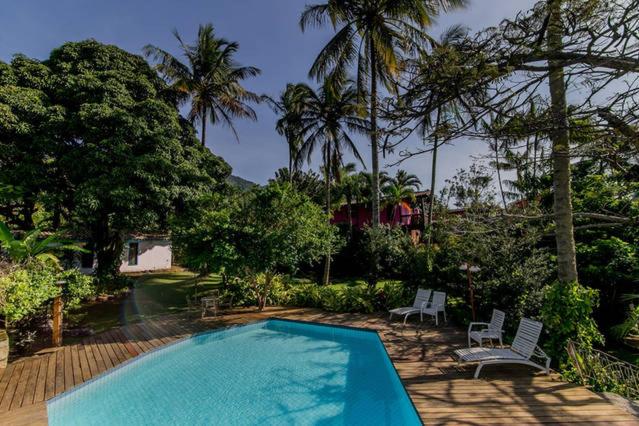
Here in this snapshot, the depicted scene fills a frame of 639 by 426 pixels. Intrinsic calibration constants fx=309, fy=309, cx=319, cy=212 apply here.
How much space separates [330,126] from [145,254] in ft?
63.9

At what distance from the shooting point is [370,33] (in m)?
13.0

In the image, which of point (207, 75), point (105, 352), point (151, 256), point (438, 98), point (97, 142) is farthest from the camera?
point (151, 256)

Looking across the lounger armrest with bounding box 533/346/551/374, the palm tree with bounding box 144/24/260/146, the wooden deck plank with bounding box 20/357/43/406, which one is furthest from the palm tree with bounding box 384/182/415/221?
the wooden deck plank with bounding box 20/357/43/406

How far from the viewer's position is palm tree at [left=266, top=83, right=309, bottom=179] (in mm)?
18531

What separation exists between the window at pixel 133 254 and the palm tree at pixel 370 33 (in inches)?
818

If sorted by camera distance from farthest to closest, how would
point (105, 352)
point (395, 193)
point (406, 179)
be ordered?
point (406, 179)
point (395, 193)
point (105, 352)

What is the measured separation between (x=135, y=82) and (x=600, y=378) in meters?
18.9

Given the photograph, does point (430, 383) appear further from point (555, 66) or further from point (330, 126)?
point (330, 126)

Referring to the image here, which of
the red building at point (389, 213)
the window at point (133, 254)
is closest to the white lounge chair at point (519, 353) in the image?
the red building at point (389, 213)

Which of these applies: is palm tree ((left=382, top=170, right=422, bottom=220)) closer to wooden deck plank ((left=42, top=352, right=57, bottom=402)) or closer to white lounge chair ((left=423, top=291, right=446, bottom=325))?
white lounge chair ((left=423, top=291, right=446, bottom=325))

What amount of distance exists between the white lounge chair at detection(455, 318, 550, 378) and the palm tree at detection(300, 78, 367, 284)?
11796 millimetres

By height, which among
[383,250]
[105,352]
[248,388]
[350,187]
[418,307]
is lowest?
[248,388]

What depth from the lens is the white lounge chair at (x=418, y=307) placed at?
960 centimetres

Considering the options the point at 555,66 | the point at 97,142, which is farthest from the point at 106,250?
the point at 555,66
